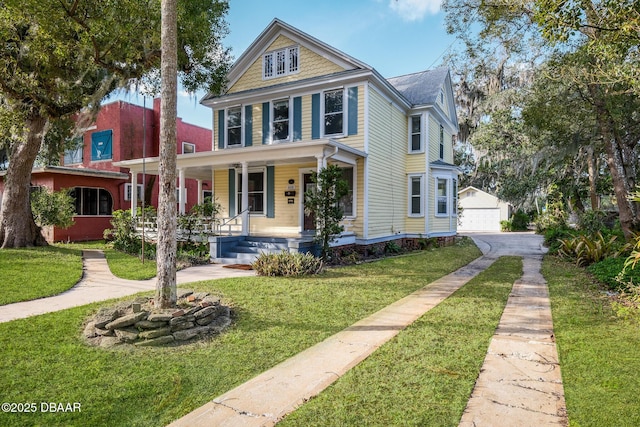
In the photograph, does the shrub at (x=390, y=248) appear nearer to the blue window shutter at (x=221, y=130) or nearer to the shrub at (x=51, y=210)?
the blue window shutter at (x=221, y=130)

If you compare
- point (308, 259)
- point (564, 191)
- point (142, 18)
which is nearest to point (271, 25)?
point (142, 18)

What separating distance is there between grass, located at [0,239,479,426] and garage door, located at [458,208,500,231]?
27.8 meters

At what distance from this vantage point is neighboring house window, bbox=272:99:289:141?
13.6 metres

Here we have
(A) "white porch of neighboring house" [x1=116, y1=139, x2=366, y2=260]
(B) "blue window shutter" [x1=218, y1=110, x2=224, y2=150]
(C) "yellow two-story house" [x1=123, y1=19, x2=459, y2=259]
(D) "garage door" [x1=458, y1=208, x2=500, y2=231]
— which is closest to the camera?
(A) "white porch of neighboring house" [x1=116, y1=139, x2=366, y2=260]

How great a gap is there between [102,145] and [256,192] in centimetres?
1123

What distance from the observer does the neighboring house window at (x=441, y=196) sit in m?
16.2

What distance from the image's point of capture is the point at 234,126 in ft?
48.0

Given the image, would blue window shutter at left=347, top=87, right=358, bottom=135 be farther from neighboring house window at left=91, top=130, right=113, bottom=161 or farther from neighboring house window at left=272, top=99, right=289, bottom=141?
neighboring house window at left=91, top=130, right=113, bottom=161

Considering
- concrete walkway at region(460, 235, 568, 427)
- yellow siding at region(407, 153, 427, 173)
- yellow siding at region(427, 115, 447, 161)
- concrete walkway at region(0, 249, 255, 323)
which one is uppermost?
yellow siding at region(427, 115, 447, 161)

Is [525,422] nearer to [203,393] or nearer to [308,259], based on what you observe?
[203,393]

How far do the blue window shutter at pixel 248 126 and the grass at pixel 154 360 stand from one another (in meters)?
8.39

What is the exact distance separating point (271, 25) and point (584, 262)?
12.5m

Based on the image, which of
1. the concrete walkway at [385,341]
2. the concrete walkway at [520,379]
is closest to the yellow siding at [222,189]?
the concrete walkway at [385,341]

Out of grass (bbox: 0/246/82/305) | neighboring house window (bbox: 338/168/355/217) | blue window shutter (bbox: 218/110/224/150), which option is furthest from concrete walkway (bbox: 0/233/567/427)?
blue window shutter (bbox: 218/110/224/150)
